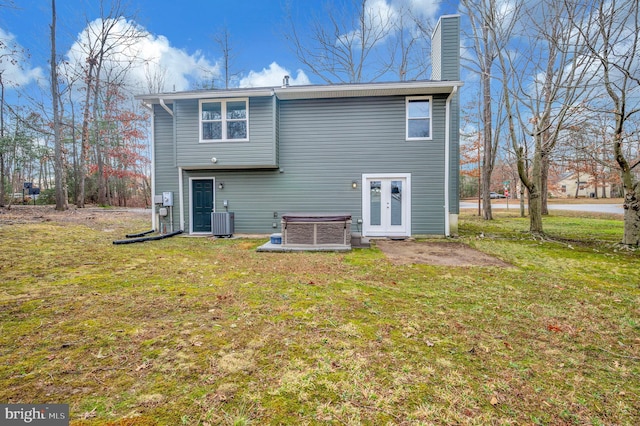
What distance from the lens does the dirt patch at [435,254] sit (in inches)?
225

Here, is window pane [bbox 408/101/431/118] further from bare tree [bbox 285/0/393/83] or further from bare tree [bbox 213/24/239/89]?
bare tree [bbox 213/24/239/89]

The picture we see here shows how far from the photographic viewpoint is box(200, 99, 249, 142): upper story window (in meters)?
8.86

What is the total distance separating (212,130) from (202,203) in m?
2.47

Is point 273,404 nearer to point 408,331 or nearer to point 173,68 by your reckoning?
point 408,331

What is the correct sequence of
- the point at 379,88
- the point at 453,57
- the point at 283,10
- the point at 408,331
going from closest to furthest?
1. the point at 408,331
2. the point at 379,88
3. the point at 453,57
4. the point at 283,10

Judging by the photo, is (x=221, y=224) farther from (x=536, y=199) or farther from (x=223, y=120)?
(x=536, y=199)

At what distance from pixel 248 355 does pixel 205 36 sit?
2067 centimetres

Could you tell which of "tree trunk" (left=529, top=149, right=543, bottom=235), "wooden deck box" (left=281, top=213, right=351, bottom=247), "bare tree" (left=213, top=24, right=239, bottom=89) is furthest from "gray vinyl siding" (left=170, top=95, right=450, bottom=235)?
"bare tree" (left=213, top=24, right=239, bottom=89)

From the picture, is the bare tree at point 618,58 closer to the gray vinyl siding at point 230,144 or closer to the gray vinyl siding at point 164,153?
the gray vinyl siding at point 230,144

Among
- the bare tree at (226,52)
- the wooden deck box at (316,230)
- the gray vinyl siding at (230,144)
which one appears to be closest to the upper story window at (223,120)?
the gray vinyl siding at (230,144)

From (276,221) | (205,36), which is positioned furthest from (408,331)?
(205,36)

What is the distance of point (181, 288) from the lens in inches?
159

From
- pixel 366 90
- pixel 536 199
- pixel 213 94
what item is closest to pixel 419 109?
pixel 366 90

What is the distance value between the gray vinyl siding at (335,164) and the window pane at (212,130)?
45.1 inches
